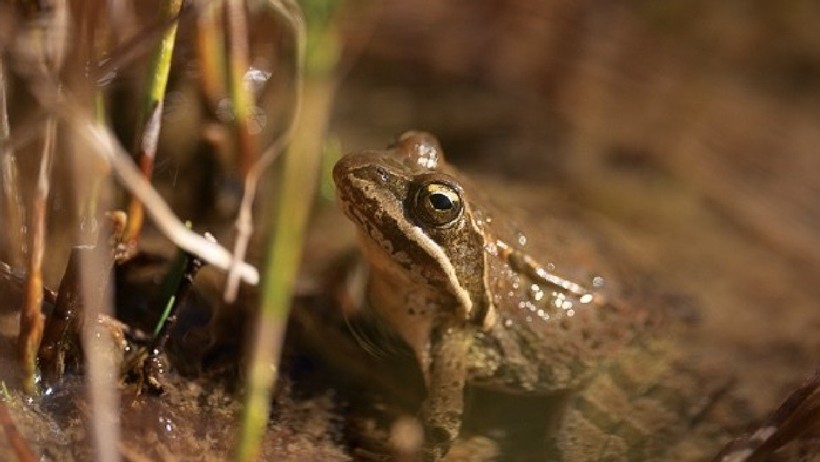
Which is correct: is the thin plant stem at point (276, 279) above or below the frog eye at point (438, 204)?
below

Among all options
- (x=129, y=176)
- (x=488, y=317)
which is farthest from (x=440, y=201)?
(x=129, y=176)

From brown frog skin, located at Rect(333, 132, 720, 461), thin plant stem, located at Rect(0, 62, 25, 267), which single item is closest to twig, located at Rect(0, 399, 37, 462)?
thin plant stem, located at Rect(0, 62, 25, 267)

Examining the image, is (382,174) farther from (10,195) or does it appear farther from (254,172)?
(10,195)

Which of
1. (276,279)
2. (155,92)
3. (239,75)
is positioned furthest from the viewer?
(239,75)

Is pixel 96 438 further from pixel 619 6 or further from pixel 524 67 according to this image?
pixel 619 6

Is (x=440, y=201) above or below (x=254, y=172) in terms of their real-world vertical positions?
above

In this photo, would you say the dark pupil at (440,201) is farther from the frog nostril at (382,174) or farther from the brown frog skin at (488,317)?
the frog nostril at (382,174)

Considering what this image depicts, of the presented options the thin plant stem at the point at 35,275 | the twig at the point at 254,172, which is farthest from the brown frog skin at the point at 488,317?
the thin plant stem at the point at 35,275
